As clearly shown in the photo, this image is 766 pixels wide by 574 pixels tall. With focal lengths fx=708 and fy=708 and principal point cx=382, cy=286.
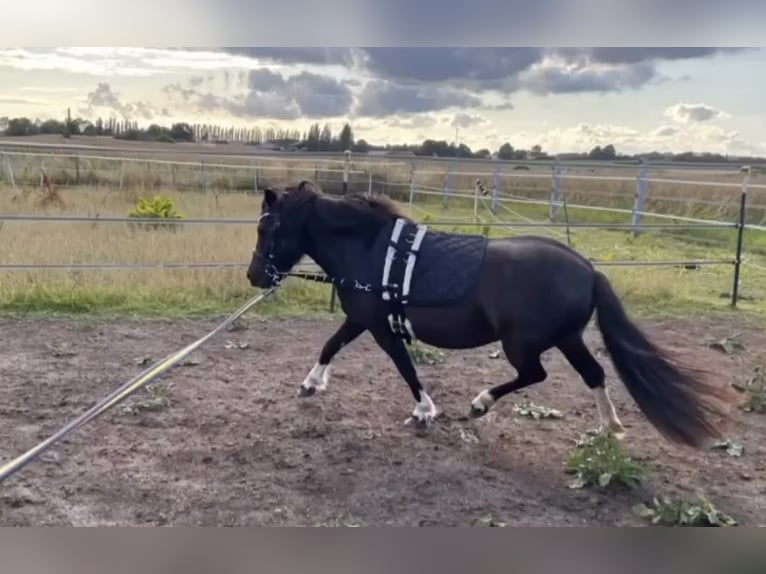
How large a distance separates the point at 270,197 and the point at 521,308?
1075 mm

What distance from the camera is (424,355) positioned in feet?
12.8

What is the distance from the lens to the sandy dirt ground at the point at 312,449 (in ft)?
7.94

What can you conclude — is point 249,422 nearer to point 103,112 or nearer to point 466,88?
point 103,112

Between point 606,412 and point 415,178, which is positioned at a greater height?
point 415,178

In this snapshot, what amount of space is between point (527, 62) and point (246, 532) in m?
1.92

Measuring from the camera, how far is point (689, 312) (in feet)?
15.8

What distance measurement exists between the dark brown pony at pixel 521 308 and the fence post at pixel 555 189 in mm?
449

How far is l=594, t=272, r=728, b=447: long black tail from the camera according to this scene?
2.61m

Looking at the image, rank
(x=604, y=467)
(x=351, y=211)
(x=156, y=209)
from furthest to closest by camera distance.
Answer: (x=156, y=209), (x=351, y=211), (x=604, y=467)

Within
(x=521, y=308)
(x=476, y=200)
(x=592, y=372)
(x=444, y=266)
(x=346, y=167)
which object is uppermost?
(x=346, y=167)

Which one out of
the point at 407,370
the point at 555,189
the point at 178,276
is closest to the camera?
the point at 407,370

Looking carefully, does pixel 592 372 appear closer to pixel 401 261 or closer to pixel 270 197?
pixel 401 261

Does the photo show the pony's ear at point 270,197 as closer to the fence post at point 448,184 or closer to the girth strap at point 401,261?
the girth strap at point 401,261

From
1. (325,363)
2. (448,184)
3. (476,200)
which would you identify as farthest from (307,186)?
(476,200)
